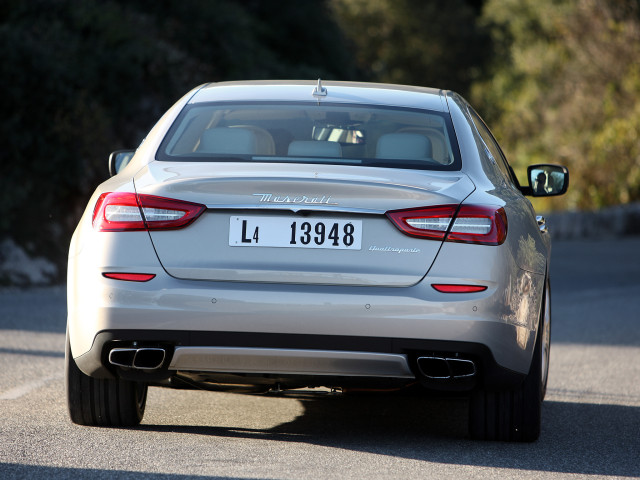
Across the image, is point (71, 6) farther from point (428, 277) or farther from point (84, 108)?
point (428, 277)

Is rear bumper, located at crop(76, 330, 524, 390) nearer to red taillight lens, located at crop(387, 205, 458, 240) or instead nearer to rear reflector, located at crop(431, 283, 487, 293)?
rear reflector, located at crop(431, 283, 487, 293)

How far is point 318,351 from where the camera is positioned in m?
4.70

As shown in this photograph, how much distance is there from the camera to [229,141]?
5.35 meters

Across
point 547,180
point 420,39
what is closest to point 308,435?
point 547,180

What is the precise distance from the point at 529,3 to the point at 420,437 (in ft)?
128

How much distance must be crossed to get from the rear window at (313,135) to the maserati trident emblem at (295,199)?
0.45 meters

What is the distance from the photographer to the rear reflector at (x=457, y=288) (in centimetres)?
470

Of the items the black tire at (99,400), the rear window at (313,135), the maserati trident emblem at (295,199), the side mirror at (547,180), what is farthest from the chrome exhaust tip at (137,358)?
the side mirror at (547,180)

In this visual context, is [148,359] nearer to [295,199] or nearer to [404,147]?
[295,199]

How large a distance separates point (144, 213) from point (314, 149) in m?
0.91

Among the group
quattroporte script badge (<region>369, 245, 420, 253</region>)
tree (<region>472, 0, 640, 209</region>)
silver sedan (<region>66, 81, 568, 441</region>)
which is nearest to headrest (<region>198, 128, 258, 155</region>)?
silver sedan (<region>66, 81, 568, 441</region>)

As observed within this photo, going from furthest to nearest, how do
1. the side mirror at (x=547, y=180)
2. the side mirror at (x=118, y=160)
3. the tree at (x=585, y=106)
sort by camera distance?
1. the tree at (x=585, y=106)
2. the side mirror at (x=547, y=180)
3. the side mirror at (x=118, y=160)

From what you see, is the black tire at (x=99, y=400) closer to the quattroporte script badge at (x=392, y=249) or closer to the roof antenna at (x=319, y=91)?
the quattroporte script badge at (x=392, y=249)

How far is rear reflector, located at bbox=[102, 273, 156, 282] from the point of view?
4.75 metres
